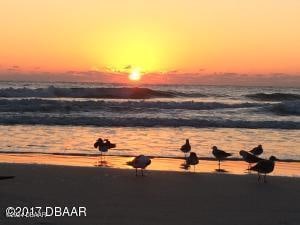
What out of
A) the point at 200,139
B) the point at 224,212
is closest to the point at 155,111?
the point at 200,139

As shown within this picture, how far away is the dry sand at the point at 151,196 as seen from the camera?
280 inches

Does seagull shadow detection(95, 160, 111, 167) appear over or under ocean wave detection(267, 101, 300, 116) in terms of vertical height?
under

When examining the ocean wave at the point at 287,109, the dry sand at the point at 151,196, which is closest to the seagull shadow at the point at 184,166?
the dry sand at the point at 151,196

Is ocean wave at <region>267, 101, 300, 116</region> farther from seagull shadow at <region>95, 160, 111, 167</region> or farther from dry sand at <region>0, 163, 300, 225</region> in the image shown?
dry sand at <region>0, 163, 300, 225</region>

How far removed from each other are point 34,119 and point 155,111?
9.64 metres

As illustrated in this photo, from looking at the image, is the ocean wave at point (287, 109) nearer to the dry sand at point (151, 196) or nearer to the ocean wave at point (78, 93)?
the ocean wave at point (78, 93)

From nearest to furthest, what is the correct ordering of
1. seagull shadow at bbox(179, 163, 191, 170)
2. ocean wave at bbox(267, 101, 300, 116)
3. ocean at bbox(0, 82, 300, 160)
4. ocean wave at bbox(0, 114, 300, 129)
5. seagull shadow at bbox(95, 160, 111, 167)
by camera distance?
seagull shadow at bbox(179, 163, 191, 170) < seagull shadow at bbox(95, 160, 111, 167) < ocean at bbox(0, 82, 300, 160) < ocean wave at bbox(0, 114, 300, 129) < ocean wave at bbox(267, 101, 300, 116)

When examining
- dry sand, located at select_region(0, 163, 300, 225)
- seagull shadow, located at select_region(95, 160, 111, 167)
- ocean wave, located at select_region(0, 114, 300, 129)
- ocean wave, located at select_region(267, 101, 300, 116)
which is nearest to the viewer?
dry sand, located at select_region(0, 163, 300, 225)

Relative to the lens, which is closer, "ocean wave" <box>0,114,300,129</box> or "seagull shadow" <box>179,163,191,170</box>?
"seagull shadow" <box>179,163,191,170</box>

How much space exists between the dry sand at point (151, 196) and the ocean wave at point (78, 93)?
37.0 metres

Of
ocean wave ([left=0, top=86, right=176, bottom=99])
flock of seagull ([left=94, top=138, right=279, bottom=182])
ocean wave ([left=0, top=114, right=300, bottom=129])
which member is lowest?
flock of seagull ([left=94, top=138, right=279, bottom=182])

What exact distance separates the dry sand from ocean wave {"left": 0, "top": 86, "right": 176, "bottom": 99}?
1456 inches

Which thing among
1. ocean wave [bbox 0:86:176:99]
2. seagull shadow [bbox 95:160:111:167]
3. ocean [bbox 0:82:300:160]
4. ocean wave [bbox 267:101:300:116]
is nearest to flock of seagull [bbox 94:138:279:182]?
seagull shadow [bbox 95:160:111:167]

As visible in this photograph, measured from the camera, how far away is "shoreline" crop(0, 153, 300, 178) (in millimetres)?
11891
